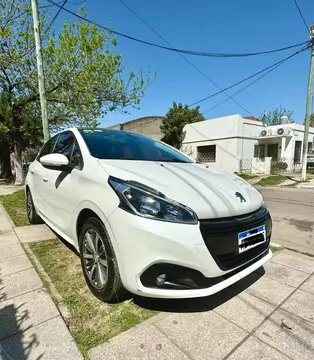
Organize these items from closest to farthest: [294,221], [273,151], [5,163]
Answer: [294,221], [5,163], [273,151]

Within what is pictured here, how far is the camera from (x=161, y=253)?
171cm

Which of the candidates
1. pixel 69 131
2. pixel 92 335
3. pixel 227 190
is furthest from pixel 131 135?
pixel 92 335

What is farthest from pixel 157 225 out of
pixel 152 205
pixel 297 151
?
pixel 297 151

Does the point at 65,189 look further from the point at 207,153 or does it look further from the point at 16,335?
the point at 207,153

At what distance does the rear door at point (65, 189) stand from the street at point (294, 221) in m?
3.16

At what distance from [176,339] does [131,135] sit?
243 centimetres

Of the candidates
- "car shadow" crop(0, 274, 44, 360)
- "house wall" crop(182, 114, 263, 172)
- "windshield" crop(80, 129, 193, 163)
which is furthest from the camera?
"house wall" crop(182, 114, 263, 172)

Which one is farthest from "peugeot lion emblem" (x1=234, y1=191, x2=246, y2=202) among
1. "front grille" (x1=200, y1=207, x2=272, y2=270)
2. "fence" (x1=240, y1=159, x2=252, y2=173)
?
"fence" (x1=240, y1=159, x2=252, y2=173)

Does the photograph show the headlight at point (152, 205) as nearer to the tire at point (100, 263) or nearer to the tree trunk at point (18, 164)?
the tire at point (100, 263)

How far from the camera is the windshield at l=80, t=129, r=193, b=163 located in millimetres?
2623

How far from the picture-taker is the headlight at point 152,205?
1.77 metres

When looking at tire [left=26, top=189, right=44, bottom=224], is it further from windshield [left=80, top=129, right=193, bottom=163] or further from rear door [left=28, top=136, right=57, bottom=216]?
windshield [left=80, top=129, right=193, bottom=163]

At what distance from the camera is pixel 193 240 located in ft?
5.65

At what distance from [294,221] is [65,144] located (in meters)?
4.76
